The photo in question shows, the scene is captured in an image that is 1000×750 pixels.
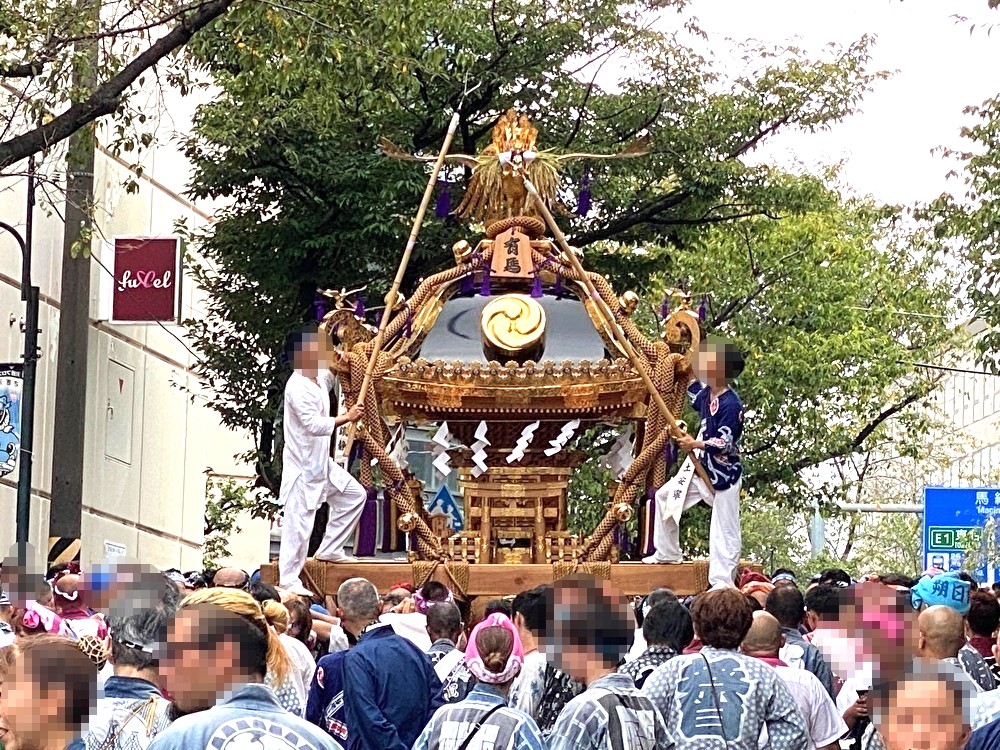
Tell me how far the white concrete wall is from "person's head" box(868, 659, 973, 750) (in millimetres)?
15947

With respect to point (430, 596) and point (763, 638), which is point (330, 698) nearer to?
point (763, 638)

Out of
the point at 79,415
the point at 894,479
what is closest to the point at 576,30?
the point at 79,415

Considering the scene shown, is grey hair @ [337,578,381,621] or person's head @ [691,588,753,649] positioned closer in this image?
person's head @ [691,588,753,649]

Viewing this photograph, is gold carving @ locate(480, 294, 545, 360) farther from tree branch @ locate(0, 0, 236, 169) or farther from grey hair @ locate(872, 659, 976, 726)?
grey hair @ locate(872, 659, 976, 726)

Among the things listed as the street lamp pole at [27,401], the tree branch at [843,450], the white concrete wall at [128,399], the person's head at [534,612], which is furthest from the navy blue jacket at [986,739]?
the tree branch at [843,450]

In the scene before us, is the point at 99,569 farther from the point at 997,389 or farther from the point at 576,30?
the point at 997,389

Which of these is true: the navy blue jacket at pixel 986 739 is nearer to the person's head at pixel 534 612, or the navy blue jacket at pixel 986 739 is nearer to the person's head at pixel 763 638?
the person's head at pixel 534 612

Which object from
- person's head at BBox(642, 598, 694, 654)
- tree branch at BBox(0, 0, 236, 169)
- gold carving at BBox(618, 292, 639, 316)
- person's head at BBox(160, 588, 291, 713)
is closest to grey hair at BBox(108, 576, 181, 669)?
person's head at BBox(160, 588, 291, 713)

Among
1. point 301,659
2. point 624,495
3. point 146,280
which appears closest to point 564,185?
point 146,280

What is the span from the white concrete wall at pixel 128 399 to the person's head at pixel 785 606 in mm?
12303

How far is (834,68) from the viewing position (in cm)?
2588

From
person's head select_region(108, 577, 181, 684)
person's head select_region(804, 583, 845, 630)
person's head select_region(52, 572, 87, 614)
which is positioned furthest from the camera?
person's head select_region(52, 572, 87, 614)

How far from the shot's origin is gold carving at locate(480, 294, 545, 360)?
58.8ft

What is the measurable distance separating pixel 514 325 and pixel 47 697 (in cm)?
1328
